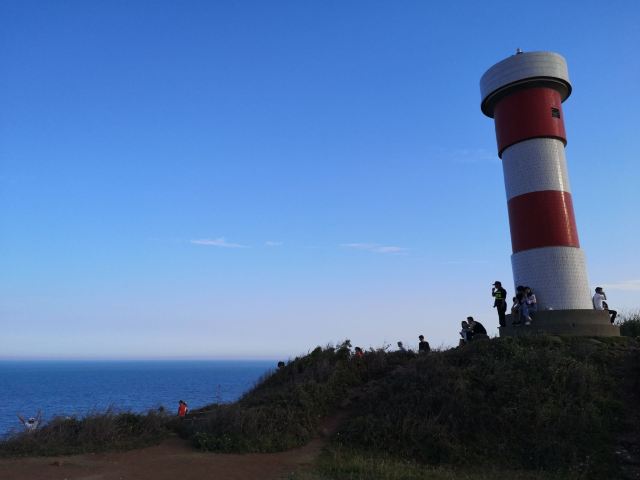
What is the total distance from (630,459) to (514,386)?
8.28ft

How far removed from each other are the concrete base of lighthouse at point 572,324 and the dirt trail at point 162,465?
26.6 feet

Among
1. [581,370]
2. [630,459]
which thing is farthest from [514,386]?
[630,459]

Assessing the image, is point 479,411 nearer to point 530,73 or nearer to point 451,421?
point 451,421

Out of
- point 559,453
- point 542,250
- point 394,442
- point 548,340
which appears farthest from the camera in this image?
point 542,250

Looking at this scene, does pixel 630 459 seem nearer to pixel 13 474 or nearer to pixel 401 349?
pixel 401 349

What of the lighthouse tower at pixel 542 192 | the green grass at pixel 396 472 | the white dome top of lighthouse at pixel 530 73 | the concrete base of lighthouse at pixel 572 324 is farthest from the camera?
the white dome top of lighthouse at pixel 530 73

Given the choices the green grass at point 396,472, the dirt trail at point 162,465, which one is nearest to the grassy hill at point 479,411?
the green grass at point 396,472

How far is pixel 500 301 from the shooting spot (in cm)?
1593

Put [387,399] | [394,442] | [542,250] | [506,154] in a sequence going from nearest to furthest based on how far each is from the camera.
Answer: [394,442], [387,399], [542,250], [506,154]

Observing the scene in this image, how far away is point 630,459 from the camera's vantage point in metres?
8.88

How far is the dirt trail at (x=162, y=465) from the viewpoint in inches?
329

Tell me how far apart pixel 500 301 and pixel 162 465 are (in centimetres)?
1159

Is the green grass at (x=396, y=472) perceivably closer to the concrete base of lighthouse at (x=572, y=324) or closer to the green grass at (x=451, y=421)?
the green grass at (x=451, y=421)

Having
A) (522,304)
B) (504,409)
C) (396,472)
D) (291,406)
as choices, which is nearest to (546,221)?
(522,304)
